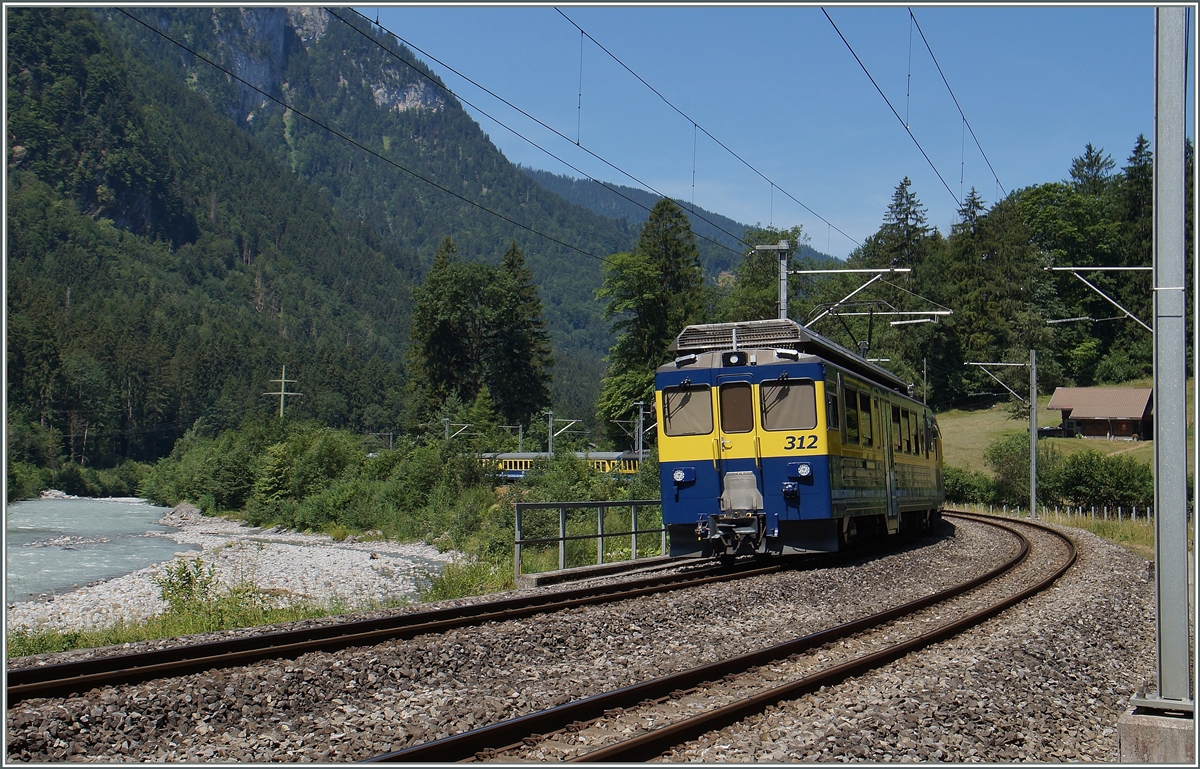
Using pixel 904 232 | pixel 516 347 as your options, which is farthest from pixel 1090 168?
pixel 516 347

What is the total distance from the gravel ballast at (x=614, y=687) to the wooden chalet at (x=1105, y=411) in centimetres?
7161

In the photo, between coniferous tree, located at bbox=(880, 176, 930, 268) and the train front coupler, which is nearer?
the train front coupler

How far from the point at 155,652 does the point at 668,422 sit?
9.65 meters

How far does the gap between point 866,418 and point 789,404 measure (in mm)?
2801

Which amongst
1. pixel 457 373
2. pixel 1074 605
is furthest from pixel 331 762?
pixel 457 373

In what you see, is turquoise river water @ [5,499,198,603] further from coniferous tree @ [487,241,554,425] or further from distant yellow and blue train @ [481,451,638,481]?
coniferous tree @ [487,241,554,425]

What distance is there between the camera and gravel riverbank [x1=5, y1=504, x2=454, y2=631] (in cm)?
1870

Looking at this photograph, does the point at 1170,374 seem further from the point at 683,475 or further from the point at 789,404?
the point at 683,475

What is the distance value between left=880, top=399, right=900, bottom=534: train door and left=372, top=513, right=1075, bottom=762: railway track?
7694mm

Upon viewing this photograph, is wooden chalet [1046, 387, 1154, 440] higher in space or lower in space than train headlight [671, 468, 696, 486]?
higher

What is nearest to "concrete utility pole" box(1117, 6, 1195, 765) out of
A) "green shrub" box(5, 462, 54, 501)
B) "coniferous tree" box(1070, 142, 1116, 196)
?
"green shrub" box(5, 462, 54, 501)

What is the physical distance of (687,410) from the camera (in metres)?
16.5

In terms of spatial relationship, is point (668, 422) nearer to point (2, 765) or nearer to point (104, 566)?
point (2, 765)

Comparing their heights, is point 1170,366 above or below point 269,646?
above
